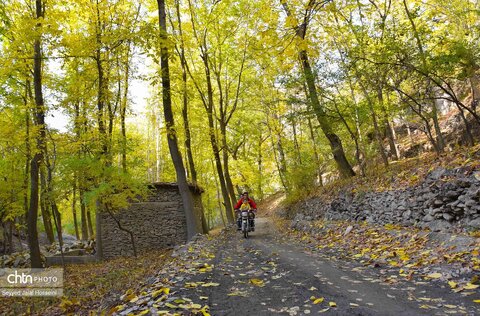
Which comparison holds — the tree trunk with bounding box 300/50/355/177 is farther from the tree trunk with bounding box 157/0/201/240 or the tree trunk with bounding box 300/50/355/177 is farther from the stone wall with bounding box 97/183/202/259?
the stone wall with bounding box 97/183/202/259

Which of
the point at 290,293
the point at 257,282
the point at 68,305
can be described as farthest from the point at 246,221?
the point at 290,293

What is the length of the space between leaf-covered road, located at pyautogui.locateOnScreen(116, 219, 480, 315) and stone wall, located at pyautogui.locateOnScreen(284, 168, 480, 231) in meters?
2.33

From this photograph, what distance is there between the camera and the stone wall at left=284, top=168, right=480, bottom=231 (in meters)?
6.56

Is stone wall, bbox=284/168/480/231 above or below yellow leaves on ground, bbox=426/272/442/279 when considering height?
above

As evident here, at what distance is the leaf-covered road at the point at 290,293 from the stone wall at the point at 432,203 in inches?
91.7

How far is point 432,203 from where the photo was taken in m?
7.46

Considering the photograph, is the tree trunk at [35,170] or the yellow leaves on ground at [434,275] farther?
the tree trunk at [35,170]

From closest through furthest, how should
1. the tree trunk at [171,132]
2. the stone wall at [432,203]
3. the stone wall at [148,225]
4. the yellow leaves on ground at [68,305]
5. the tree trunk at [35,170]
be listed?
the stone wall at [432,203]
the yellow leaves on ground at [68,305]
the tree trunk at [35,170]
the tree trunk at [171,132]
the stone wall at [148,225]

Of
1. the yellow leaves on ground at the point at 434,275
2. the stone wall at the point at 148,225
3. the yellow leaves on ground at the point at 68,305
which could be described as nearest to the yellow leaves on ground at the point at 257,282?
the yellow leaves on ground at the point at 434,275

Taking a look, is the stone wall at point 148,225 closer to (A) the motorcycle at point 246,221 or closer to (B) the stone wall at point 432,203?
(A) the motorcycle at point 246,221

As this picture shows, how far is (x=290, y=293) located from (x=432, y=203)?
469cm

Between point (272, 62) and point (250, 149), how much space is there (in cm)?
1859

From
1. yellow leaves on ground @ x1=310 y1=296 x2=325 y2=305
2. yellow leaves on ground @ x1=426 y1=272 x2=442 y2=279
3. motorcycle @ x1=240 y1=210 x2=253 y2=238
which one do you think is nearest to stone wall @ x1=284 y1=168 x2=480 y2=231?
yellow leaves on ground @ x1=426 y1=272 x2=442 y2=279

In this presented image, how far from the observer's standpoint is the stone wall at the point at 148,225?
58.3ft
